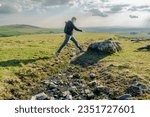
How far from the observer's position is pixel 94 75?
89.6 feet

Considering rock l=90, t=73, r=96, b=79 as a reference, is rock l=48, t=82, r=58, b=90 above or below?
below

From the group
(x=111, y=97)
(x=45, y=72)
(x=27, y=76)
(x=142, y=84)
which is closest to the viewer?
(x=111, y=97)

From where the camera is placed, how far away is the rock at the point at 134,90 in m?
22.6

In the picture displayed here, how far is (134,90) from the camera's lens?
907 inches

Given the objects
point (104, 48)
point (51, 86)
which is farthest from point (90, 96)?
point (104, 48)

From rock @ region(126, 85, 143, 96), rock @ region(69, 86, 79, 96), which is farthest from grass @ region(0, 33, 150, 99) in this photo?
rock @ region(69, 86, 79, 96)

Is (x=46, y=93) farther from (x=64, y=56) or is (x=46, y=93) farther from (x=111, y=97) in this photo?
(x=64, y=56)

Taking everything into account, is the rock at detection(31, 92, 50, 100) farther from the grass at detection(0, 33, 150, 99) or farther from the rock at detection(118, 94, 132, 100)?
the rock at detection(118, 94, 132, 100)

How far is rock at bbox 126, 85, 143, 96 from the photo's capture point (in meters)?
A: 22.6

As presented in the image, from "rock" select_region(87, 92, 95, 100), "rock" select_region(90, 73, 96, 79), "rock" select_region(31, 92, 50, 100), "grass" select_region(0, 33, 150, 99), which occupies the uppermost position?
"grass" select_region(0, 33, 150, 99)

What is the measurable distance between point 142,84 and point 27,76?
28.6ft

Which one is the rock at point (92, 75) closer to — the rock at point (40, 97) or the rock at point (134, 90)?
the rock at point (134, 90)

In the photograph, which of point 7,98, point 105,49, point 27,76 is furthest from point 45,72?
point 105,49

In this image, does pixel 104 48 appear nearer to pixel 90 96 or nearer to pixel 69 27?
pixel 69 27
